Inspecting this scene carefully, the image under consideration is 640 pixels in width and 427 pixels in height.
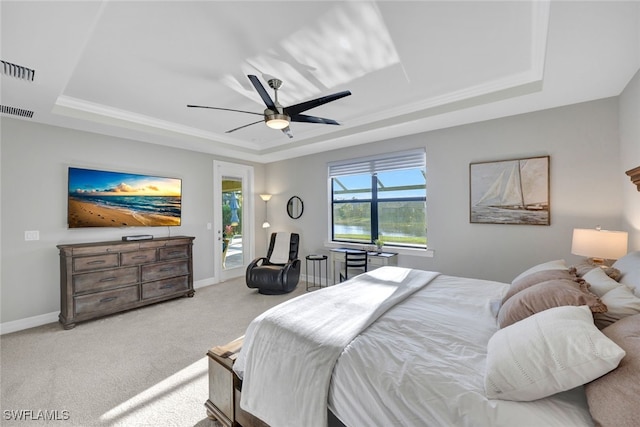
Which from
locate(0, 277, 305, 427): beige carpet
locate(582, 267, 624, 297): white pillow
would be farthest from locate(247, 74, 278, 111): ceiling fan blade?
locate(582, 267, 624, 297): white pillow

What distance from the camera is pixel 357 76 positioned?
2688mm

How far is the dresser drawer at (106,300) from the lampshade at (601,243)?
5131 mm

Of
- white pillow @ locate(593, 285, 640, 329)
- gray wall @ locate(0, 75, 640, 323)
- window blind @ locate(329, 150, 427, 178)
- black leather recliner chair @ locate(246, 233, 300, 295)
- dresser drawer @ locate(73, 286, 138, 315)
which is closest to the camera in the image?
white pillow @ locate(593, 285, 640, 329)

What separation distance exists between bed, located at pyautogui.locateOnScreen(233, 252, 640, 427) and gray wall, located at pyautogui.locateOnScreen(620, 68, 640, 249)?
0.98 meters

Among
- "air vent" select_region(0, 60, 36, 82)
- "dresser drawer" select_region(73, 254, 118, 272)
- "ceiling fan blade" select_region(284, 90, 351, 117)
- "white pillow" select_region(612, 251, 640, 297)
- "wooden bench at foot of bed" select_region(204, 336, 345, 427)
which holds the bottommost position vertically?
"wooden bench at foot of bed" select_region(204, 336, 345, 427)

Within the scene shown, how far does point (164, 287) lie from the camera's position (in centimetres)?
400

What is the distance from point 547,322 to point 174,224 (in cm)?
486

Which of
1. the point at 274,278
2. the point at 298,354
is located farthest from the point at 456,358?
the point at 274,278

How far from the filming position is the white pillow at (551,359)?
0.89m

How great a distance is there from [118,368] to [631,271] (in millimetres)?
3857

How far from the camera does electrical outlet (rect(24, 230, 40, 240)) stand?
3.26m

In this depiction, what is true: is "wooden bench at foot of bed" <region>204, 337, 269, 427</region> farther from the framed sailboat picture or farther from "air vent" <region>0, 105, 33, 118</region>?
"air vent" <region>0, 105, 33, 118</region>

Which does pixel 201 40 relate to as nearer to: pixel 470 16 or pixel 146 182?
pixel 470 16

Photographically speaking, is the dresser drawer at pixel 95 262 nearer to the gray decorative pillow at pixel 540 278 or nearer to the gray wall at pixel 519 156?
A: the gray wall at pixel 519 156
